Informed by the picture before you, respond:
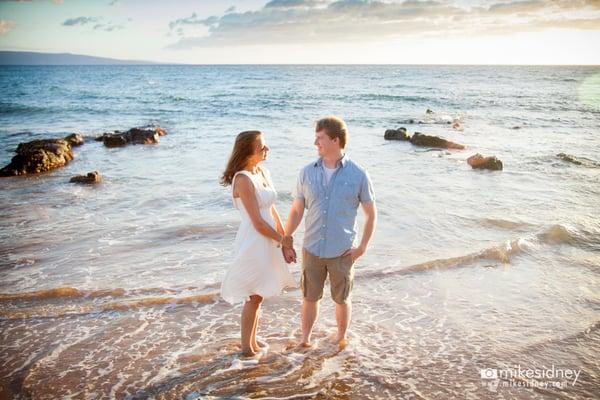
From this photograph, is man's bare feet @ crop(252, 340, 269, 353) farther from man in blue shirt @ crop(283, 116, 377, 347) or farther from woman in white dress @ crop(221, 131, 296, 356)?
man in blue shirt @ crop(283, 116, 377, 347)

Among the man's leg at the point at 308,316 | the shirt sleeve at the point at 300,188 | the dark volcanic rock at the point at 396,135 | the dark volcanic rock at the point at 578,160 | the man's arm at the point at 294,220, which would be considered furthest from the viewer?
the dark volcanic rock at the point at 396,135

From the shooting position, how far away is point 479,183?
42.2 ft

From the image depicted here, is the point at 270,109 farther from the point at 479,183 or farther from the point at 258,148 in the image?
the point at 258,148

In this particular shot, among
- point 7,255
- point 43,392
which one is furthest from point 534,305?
point 7,255

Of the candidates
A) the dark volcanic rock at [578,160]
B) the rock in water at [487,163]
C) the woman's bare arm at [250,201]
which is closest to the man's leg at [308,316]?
the woman's bare arm at [250,201]

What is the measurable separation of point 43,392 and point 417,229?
281 inches

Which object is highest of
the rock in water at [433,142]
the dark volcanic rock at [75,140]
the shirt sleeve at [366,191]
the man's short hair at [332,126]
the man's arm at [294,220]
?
the man's short hair at [332,126]

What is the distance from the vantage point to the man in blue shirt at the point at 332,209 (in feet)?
13.6

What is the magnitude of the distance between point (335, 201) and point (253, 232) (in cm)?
87

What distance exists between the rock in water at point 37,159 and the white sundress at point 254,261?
13108mm

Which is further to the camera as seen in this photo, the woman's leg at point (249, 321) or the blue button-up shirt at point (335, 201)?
the woman's leg at point (249, 321)

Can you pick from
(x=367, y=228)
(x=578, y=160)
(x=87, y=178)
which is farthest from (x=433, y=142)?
(x=367, y=228)

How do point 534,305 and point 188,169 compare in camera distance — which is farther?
point 188,169

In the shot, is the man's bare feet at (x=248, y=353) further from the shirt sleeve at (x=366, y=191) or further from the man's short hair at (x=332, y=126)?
the man's short hair at (x=332, y=126)
